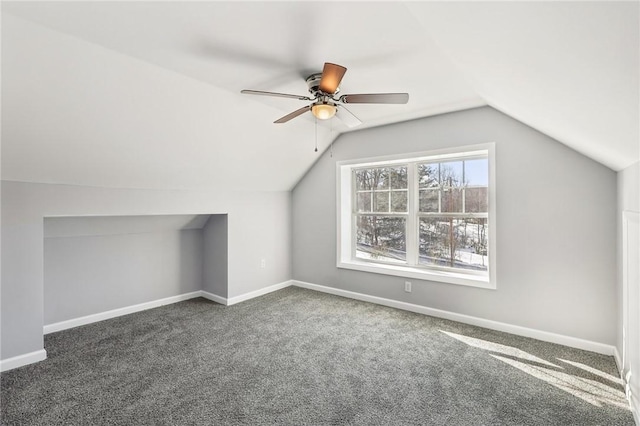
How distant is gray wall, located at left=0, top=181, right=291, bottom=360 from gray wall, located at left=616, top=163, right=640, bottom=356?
12.7 ft

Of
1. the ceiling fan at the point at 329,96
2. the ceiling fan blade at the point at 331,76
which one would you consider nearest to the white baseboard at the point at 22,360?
the ceiling fan at the point at 329,96

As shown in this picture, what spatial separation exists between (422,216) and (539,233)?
1.24 metres

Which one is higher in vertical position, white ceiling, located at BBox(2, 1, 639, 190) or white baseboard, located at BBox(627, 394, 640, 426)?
white ceiling, located at BBox(2, 1, 639, 190)

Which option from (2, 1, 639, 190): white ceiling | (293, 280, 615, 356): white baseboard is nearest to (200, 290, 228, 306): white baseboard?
(293, 280, 615, 356): white baseboard

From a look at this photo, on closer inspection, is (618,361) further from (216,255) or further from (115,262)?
(115,262)

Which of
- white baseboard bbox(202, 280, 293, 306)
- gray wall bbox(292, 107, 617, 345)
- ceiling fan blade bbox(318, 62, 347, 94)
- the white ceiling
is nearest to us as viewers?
the white ceiling

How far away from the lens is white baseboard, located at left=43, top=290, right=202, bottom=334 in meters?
3.19

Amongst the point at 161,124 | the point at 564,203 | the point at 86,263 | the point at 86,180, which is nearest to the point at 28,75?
the point at 161,124

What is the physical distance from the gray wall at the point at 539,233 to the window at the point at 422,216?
14 centimetres

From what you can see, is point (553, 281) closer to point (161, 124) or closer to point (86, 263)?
point (161, 124)

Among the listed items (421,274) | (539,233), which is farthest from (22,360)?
(539,233)

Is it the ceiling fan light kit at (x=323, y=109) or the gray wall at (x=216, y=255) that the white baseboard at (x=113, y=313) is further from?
the ceiling fan light kit at (x=323, y=109)

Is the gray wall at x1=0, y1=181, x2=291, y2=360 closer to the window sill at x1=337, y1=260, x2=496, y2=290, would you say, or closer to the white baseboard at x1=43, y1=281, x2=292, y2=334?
the white baseboard at x1=43, y1=281, x2=292, y2=334

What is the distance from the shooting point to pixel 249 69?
236cm
